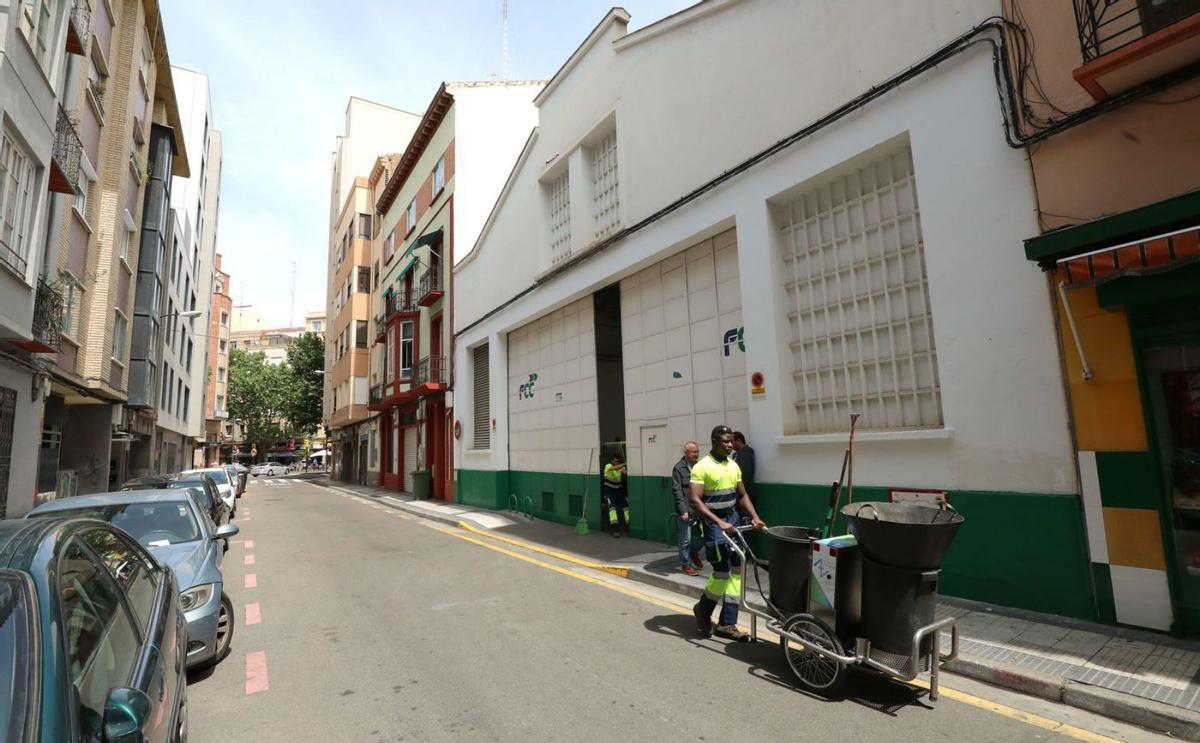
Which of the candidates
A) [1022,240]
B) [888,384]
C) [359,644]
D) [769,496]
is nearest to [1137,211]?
[1022,240]

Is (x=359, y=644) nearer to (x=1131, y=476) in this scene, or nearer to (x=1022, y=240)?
(x=1131, y=476)

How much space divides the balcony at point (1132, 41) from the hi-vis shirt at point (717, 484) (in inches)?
177

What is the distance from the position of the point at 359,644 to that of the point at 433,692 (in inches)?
60.0

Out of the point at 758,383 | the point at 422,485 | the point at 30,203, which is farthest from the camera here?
the point at 422,485

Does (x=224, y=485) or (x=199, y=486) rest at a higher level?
(x=199, y=486)

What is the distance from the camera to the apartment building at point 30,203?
8.84 m

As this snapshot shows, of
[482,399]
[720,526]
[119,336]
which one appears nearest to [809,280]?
[720,526]

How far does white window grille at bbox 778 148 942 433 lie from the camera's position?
7.03 metres

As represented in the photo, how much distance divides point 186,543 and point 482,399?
42.2 feet

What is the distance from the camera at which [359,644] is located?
5555 millimetres

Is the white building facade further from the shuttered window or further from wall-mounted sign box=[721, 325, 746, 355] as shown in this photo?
the shuttered window

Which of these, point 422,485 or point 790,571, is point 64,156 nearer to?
point 422,485

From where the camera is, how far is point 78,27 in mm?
12234

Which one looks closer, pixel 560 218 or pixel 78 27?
pixel 78 27
